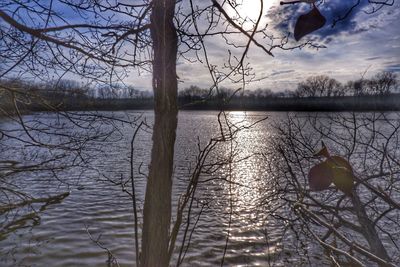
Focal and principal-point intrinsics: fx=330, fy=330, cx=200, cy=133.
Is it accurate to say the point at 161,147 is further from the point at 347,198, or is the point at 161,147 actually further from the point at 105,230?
the point at 105,230

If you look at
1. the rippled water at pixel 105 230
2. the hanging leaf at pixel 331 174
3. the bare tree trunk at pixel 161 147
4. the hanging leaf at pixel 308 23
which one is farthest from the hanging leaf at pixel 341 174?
the rippled water at pixel 105 230

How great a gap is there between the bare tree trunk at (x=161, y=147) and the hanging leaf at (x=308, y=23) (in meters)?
1.19

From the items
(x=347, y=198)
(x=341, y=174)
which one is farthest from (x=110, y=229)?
(x=341, y=174)

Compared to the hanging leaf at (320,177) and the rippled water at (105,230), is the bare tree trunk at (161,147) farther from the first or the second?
the rippled water at (105,230)

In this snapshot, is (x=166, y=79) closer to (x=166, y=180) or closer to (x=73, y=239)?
(x=166, y=180)

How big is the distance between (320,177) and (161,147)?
128 centimetres

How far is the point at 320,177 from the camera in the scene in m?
0.54

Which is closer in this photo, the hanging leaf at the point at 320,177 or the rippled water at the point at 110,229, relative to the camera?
the hanging leaf at the point at 320,177

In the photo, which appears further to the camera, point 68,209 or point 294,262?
point 68,209

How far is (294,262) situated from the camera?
6801mm

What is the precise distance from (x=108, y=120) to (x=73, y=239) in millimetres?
3832

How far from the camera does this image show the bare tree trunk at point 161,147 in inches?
68.6

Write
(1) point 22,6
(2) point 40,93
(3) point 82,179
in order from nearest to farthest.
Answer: (1) point 22,6
(2) point 40,93
(3) point 82,179

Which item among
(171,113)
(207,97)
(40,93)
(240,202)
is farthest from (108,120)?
(240,202)
